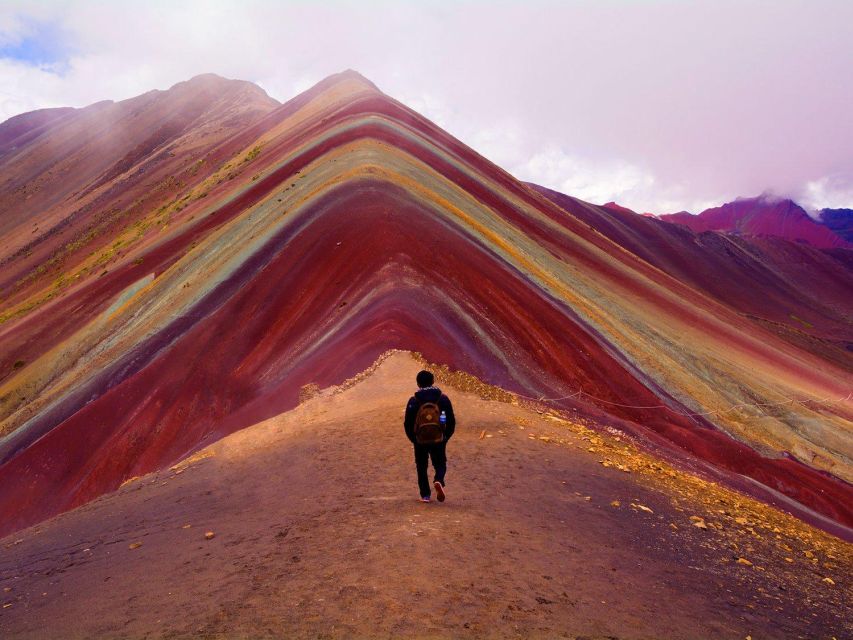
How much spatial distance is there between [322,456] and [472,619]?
4935 mm

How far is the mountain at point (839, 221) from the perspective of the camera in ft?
479

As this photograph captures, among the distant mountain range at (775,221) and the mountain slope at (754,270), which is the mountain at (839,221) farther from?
the mountain slope at (754,270)

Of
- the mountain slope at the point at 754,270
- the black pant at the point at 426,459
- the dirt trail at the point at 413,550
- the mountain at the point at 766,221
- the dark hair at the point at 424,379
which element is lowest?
the dirt trail at the point at 413,550

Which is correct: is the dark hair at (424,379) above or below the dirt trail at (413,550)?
above

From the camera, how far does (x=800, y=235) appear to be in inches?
5541

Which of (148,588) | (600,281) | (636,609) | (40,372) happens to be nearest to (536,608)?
(636,609)

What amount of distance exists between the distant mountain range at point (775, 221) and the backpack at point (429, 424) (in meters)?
142

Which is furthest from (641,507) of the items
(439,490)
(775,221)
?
(775,221)

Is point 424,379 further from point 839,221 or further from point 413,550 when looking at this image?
point 839,221

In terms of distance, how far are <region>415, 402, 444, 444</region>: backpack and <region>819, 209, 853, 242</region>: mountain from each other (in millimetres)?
169523

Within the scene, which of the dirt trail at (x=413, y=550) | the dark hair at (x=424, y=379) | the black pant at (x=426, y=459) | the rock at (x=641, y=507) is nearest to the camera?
the dirt trail at (x=413, y=550)

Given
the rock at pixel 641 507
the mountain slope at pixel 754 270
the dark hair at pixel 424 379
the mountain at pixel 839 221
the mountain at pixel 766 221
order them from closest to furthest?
the dark hair at pixel 424 379 → the rock at pixel 641 507 → the mountain slope at pixel 754 270 → the mountain at pixel 766 221 → the mountain at pixel 839 221

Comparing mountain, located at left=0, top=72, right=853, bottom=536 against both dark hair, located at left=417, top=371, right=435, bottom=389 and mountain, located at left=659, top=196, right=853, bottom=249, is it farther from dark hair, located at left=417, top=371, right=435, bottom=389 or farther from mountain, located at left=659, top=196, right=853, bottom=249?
mountain, located at left=659, top=196, right=853, bottom=249

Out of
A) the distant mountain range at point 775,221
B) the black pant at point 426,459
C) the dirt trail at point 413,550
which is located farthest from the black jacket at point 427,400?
the distant mountain range at point 775,221
